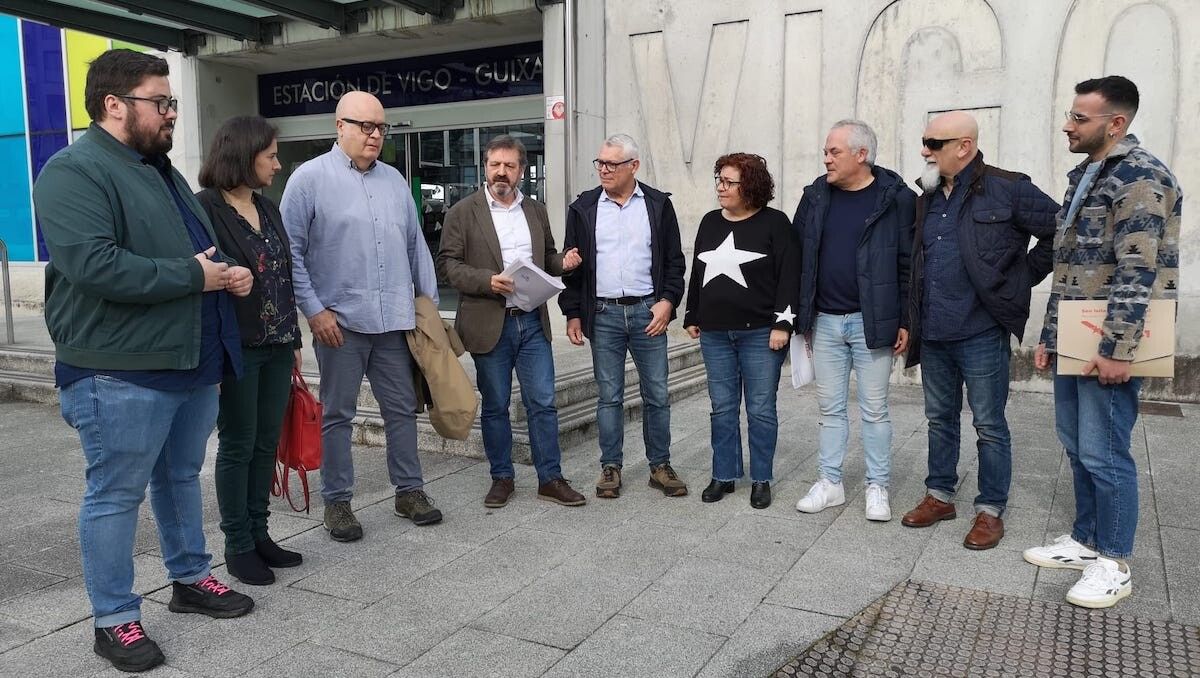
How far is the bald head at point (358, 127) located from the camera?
3.93m

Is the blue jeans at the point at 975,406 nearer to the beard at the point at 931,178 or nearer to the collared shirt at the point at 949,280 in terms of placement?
the collared shirt at the point at 949,280

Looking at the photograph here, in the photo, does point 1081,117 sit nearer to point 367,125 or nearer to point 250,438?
point 367,125

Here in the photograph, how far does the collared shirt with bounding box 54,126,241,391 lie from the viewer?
9.43 feet

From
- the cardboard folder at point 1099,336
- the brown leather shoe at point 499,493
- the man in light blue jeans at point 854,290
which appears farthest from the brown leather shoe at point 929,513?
the brown leather shoe at point 499,493

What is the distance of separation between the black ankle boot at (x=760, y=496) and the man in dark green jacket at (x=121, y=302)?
2.66m

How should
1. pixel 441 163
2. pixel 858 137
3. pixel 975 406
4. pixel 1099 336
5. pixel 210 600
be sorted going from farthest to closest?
pixel 441 163 → pixel 858 137 → pixel 975 406 → pixel 1099 336 → pixel 210 600

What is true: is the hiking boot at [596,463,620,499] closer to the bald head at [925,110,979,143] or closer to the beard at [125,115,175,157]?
the bald head at [925,110,979,143]

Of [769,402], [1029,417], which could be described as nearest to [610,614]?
[769,402]

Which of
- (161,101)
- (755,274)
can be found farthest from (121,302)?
(755,274)

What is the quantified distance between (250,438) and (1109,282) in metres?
3.32

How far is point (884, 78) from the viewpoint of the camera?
7.75 meters

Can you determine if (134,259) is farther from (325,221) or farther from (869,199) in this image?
(869,199)

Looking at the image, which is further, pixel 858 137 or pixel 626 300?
pixel 626 300

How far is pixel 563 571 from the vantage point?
12.1 ft
